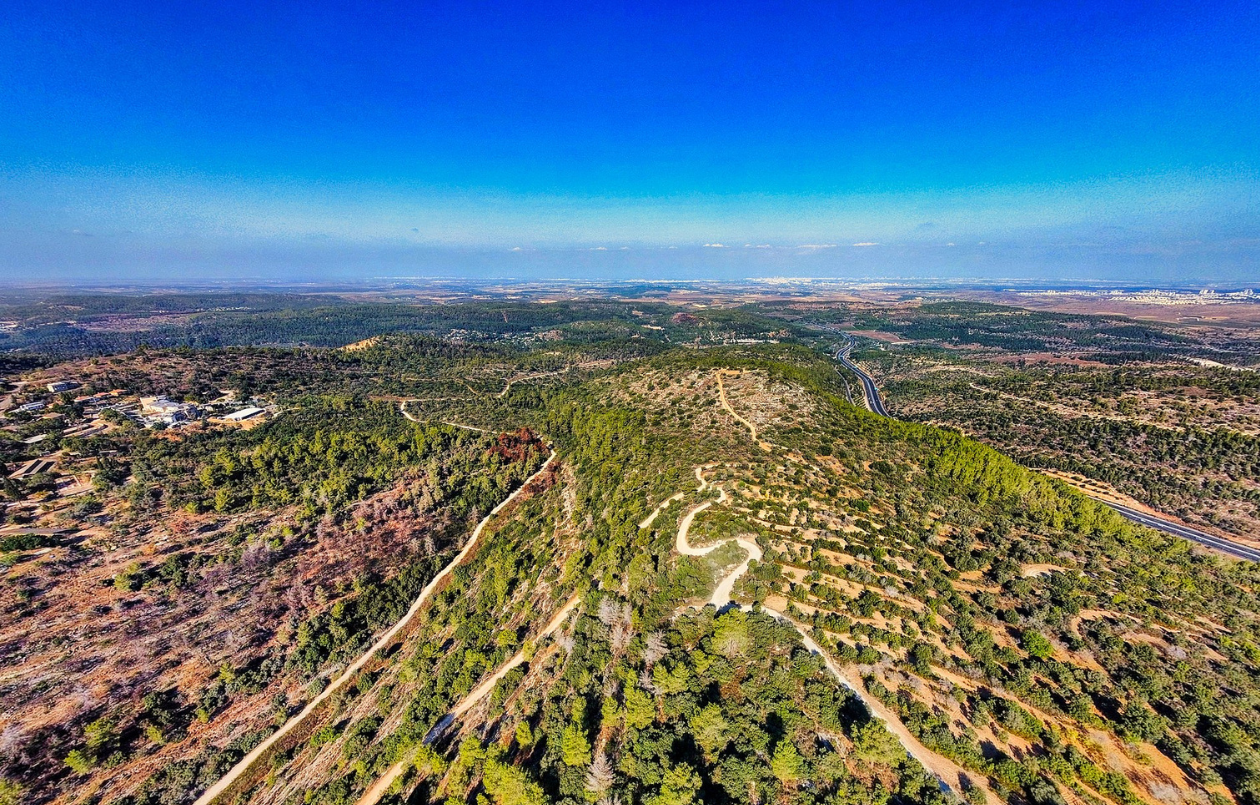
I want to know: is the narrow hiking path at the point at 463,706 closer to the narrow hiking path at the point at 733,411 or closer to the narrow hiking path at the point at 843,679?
the narrow hiking path at the point at 843,679

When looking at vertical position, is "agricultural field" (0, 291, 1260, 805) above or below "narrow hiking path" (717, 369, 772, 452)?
below

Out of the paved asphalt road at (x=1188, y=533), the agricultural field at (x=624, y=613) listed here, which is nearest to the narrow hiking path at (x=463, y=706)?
the agricultural field at (x=624, y=613)

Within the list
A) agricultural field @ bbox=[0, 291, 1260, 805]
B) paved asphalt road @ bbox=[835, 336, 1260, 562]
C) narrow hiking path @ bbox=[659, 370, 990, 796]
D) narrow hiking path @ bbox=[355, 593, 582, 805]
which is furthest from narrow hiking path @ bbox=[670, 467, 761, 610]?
paved asphalt road @ bbox=[835, 336, 1260, 562]

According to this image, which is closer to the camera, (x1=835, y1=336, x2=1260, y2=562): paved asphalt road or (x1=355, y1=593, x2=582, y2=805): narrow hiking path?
(x1=355, y1=593, x2=582, y2=805): narrow hiking path

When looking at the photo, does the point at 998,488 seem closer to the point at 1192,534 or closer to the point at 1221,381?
the point at 1192,534

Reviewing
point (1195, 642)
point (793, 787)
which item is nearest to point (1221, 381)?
point (1195, 642)

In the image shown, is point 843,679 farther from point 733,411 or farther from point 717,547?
point 733,411

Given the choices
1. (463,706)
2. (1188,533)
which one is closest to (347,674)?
(463,706)

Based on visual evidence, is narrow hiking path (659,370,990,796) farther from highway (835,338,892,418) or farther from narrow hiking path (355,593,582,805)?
highway (835,338,892,418)
